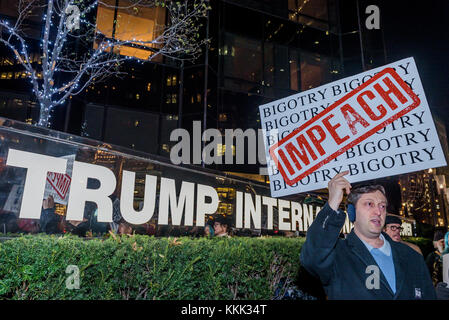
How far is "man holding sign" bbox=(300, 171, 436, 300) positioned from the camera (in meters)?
2.33

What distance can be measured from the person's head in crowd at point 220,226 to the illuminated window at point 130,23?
1122 centimetres

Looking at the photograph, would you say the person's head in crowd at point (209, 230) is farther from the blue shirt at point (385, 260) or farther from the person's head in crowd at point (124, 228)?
the blue shirt at point (385, 260)

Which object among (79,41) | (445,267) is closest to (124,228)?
(445,267)

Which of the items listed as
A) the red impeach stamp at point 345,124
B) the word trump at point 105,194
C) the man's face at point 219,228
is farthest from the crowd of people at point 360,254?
the man's face at point 219,228

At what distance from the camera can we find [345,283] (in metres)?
2.43

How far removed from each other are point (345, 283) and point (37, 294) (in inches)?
105

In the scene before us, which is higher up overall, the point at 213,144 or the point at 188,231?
the point at 213,144

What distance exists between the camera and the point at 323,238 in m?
2.31

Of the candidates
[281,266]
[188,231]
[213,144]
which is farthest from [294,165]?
[213,144]

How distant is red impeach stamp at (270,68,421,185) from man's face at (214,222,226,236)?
2.44 meters

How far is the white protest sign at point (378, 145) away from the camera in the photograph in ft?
11.0

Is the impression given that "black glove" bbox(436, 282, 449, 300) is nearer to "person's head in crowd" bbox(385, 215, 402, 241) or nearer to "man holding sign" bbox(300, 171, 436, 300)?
"person's head in crowd" bbox(385, 215, 402, 241)

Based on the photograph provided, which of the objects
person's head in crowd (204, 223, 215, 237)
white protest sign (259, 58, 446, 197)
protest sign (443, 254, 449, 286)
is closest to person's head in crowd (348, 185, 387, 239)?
white protest sign (259, 58, 446, 197)

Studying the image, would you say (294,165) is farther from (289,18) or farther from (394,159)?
(289,18)
